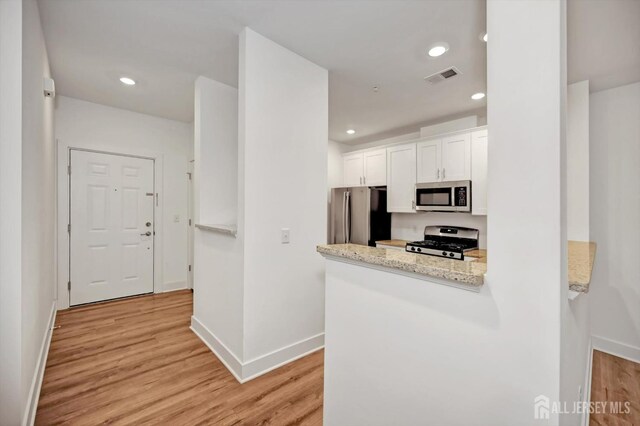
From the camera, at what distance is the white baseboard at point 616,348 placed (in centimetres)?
264

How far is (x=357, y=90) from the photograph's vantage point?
3111 mm

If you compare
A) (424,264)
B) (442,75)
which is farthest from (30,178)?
(442,75)

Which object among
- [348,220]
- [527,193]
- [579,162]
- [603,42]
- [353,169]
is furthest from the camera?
[353,169]

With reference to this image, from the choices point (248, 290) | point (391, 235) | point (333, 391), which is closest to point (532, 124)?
point (333, 391)

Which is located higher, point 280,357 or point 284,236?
point 284,236

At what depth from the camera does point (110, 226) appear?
3.81m

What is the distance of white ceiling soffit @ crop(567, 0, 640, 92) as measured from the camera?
1.82 m

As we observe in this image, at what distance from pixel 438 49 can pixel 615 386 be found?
3065 millimetres

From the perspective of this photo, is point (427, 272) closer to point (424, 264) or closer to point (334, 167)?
point (424, 264)

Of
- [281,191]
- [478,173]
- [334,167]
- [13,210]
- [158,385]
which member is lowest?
[158,385]

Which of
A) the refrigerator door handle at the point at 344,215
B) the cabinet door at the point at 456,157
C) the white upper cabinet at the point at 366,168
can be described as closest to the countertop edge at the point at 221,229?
the refrigerator door handle at the point at 344,215

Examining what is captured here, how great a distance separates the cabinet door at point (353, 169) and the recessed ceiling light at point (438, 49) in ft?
7.56

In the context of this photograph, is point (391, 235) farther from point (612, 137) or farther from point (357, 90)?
point (612, 137)

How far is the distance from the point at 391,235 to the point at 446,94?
89.7 inches
